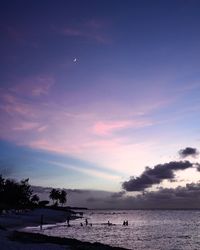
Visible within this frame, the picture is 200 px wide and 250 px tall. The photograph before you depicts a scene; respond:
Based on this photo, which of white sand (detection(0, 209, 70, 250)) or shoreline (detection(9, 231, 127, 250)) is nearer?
white sand (detection(0, 209, 70, 250))

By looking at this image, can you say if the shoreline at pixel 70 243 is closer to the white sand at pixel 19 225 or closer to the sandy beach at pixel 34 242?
the sandy beach at pixel 34 242

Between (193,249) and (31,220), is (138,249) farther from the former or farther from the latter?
(31,220)

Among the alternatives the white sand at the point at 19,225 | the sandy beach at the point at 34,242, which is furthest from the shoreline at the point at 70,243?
the white sand at the point at 19,225

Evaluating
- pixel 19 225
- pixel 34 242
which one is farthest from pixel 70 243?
pixel 19 225

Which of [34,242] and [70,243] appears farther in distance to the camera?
[70,243]

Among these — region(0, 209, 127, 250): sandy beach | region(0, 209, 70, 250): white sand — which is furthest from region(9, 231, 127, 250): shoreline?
region(0, 209, 70, 250): white sand

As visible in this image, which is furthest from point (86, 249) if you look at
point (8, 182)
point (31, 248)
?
point (8, 182)

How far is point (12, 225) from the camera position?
9025 cm

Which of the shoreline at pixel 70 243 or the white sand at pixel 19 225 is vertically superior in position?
the white sand at pixel 19 225

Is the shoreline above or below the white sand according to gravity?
below

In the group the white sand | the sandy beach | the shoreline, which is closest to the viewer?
the white sand

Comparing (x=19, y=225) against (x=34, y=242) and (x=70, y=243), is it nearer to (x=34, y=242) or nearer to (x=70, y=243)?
(x=70, y=243)

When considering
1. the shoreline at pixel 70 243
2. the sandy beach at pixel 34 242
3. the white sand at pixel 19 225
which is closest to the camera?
the white sand at pixel 19 225

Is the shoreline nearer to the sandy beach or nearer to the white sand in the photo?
the sandy beach
